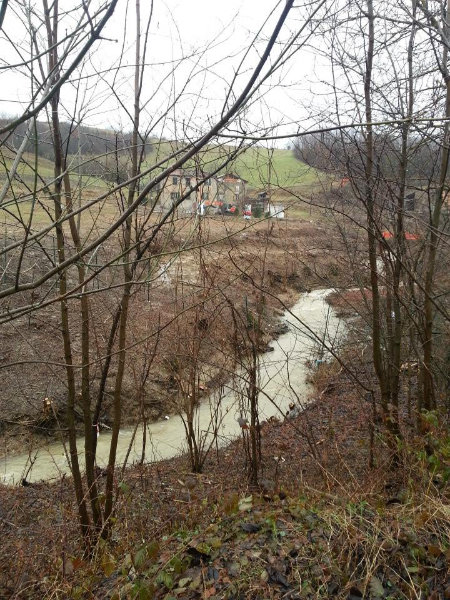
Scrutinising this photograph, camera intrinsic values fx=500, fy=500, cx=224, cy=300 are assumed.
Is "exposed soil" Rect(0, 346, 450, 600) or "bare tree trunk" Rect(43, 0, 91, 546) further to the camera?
"bare tree trunk" Rect(43, 0, 91, 546)

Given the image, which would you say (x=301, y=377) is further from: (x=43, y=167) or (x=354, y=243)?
(x=43, y=167)

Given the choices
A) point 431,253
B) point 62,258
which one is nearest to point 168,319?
point 431,253

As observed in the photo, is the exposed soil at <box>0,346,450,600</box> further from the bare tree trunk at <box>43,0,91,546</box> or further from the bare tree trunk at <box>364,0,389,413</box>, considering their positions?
the bare tree trunk at <box>364,0,389,413</box>

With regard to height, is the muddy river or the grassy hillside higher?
the grassy hillside

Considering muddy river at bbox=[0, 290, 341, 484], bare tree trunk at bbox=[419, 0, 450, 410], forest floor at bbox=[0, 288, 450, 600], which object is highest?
bare tree trunk at bbox=[419, 0, 450, 410]

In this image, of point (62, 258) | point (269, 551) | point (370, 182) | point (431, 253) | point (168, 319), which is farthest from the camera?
point (168, 319)

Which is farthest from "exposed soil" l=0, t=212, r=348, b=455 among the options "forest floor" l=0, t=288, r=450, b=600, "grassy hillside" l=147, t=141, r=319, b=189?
"forest floor" l=0, t=288, r=450, b=600

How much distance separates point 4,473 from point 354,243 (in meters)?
6.27

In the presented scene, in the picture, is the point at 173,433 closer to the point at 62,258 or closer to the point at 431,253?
the point at 431,253

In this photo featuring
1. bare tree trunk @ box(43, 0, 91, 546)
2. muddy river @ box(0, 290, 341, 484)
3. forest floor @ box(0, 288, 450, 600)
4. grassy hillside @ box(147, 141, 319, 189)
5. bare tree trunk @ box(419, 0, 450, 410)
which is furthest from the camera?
muddy river @ box(0, 290, 341, 484)

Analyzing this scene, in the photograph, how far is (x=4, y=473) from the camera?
7.76 metres

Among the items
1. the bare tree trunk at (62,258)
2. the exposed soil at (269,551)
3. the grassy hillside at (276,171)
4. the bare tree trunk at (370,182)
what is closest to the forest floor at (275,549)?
the exposed soil at (269,551)

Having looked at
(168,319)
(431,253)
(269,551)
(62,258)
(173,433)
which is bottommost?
(173,433)

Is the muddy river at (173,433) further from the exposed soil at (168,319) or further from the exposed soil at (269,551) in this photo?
the exposed soil at (269,551)
